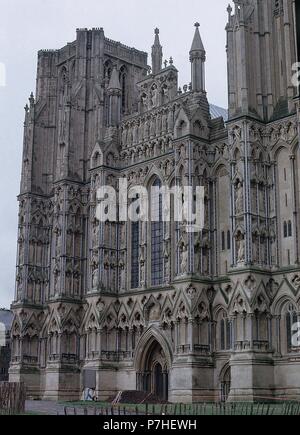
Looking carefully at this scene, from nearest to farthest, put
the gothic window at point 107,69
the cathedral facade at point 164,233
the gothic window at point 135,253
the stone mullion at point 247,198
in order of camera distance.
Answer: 1. the stone mullion at point 247,198
2. the cathedral facade at point 164,233
3. the gothic window at point 135,253
4. the gothic window at point 107,69

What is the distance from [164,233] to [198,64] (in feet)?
36.6

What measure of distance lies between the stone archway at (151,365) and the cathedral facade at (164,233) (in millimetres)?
92

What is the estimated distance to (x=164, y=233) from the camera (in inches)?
1734

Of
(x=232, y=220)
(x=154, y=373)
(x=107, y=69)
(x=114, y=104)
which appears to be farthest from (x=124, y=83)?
(x=154, y=373)

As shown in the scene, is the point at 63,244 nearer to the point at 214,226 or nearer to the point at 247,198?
the point at 214,226

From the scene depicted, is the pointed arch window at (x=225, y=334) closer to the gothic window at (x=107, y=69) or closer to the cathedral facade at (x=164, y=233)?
the cathedral facade at (x=164, y=233)

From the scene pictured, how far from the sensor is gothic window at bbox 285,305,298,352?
119 feet

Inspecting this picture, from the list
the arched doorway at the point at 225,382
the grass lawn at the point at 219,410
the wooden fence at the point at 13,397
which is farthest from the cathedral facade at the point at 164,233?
the wooden fence at the point at 13,397

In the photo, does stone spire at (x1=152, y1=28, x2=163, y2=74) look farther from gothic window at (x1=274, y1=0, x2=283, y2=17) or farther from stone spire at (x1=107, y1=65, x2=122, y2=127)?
gothic window at (x1=274, y1=0, x2=283, y2=17)

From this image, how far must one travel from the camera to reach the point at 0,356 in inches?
2928

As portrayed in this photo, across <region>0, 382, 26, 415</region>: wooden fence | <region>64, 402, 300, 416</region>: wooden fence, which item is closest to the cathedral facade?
<region>64, 402, 300, 416</region>: wooden fence

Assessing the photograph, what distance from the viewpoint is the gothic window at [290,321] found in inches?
1425
